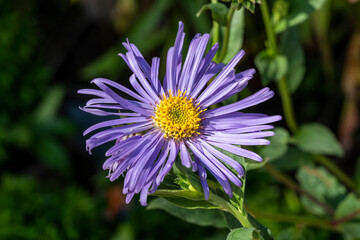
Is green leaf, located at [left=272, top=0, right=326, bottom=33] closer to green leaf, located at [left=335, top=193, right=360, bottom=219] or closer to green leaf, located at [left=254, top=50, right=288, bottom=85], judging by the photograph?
green leaf, located at [left=254, top=50, right=288, bottom=85]

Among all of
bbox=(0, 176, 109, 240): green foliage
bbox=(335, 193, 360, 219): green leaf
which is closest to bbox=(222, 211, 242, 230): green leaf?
bbox=(335, 193, 360, 219): green leaf

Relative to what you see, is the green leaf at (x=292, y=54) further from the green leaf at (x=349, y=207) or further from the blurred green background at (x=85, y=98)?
the green leaf at (x=349, y=207)

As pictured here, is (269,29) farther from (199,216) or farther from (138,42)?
(138,42)

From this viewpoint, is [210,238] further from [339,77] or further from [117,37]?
[117,37]

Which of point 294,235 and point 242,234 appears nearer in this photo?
point 242,234

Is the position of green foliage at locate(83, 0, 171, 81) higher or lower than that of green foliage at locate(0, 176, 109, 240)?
higher

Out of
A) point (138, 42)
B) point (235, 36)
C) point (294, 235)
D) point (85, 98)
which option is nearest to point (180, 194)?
point (235, 36)
